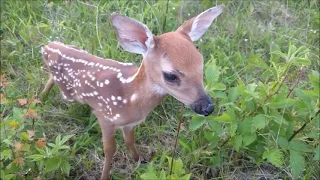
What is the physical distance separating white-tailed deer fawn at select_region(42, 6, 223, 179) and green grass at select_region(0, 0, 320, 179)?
194 mm

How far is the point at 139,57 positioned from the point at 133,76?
936 millimetres

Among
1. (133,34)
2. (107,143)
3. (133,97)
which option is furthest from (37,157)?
(133,34)

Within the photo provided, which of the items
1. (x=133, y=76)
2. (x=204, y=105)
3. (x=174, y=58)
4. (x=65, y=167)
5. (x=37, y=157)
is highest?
(x=174, y=58)

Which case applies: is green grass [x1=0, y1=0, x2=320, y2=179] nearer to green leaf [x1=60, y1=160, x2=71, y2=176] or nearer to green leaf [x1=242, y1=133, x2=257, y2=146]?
green leaf [x1=242, y1=133, x2=257, y2=146]

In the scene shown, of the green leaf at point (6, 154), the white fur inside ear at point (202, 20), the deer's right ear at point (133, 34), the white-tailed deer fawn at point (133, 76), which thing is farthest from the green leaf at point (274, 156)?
the green leaf at point (6, 154)

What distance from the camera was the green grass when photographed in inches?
111

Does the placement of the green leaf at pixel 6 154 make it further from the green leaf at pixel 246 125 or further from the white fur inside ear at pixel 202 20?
the green leaf at pixel 246 125

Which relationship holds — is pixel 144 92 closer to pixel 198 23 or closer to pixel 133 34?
pixel 133 34

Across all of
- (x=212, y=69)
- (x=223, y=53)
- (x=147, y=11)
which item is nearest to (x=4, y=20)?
(x=147, y=11)

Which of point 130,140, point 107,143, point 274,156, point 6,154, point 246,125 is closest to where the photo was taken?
point 6,154

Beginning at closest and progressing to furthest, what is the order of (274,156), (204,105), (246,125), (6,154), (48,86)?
(204,105) → (6,154) → (274,156) → (246,125) → (48,86)

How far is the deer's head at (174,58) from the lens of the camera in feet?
7.04

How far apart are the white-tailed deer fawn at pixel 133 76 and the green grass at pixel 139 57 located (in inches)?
7.6

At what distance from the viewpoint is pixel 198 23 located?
A: 7.93ft
